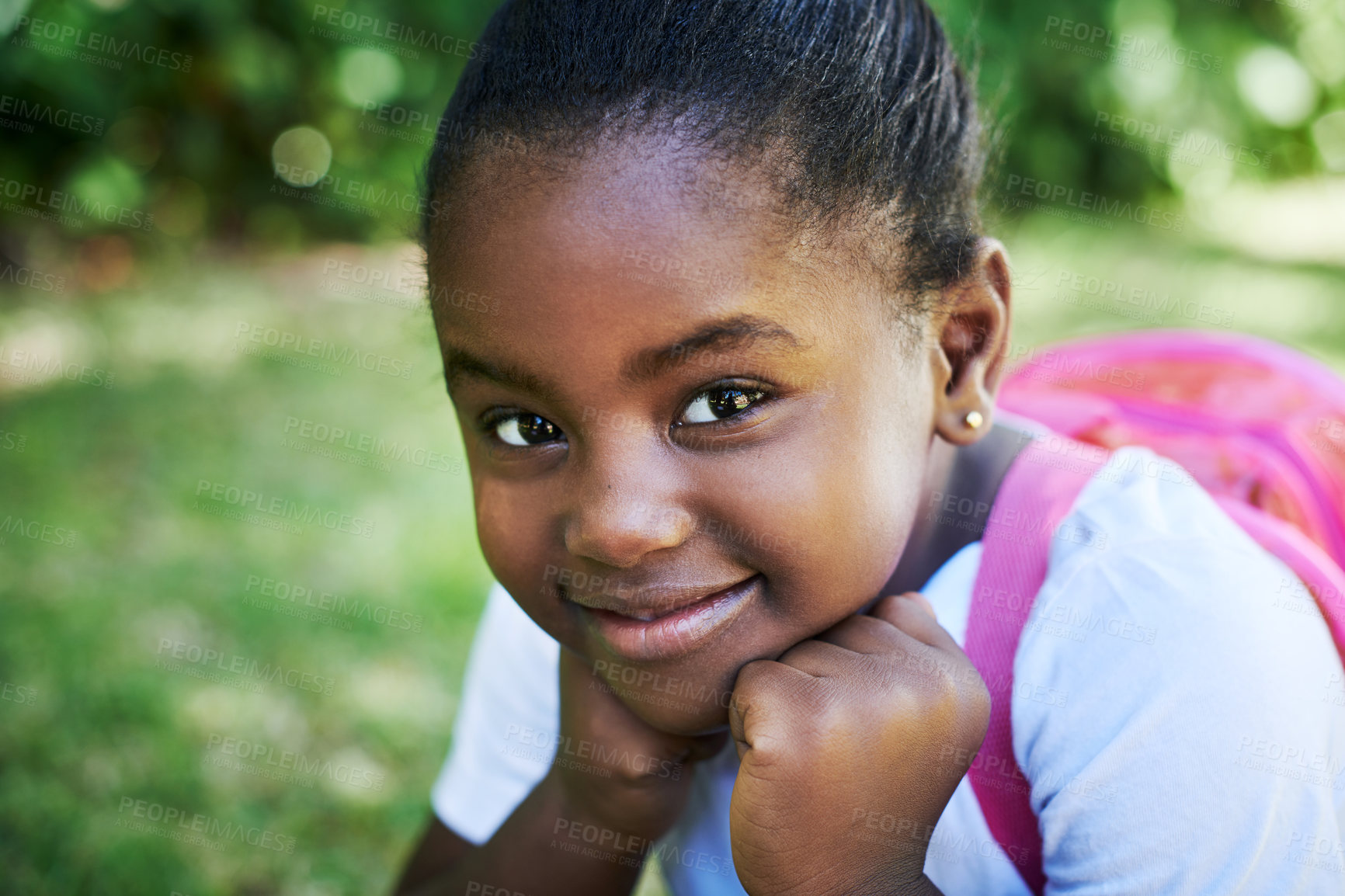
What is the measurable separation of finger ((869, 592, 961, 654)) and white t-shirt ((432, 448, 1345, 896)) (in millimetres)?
85

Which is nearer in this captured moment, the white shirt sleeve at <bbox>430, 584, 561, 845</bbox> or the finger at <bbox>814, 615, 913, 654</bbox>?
the finger at <bbox>814, 615, 913, 654</bbox>

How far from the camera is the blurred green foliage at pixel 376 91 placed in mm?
5109

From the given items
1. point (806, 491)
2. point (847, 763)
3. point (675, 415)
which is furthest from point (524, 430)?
point (847, 763)

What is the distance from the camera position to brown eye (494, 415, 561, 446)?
133cm

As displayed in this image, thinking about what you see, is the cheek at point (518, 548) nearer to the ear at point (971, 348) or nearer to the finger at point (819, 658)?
the finger at point (819, 658)

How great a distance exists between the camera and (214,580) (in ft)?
10.4

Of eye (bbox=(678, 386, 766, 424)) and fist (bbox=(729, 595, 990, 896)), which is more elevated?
eye (bbox=(678, 386, 766, 424))

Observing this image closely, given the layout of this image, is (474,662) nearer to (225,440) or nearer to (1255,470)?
(1255,470)

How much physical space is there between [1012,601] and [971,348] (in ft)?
1.19

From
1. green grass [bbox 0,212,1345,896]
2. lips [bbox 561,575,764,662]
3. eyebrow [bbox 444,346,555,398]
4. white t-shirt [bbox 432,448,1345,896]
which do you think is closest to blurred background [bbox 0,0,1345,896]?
green grass [bbox 0,212,1345,896]

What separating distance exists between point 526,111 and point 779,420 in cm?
49

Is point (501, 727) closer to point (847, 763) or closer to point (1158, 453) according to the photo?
point (847, 763)

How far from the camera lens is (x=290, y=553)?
331cm

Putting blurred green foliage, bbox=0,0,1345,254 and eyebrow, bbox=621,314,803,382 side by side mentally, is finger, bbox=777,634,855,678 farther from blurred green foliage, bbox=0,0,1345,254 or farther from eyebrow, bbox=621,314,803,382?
blurred green foliage, bbox=0,0,1345,254
